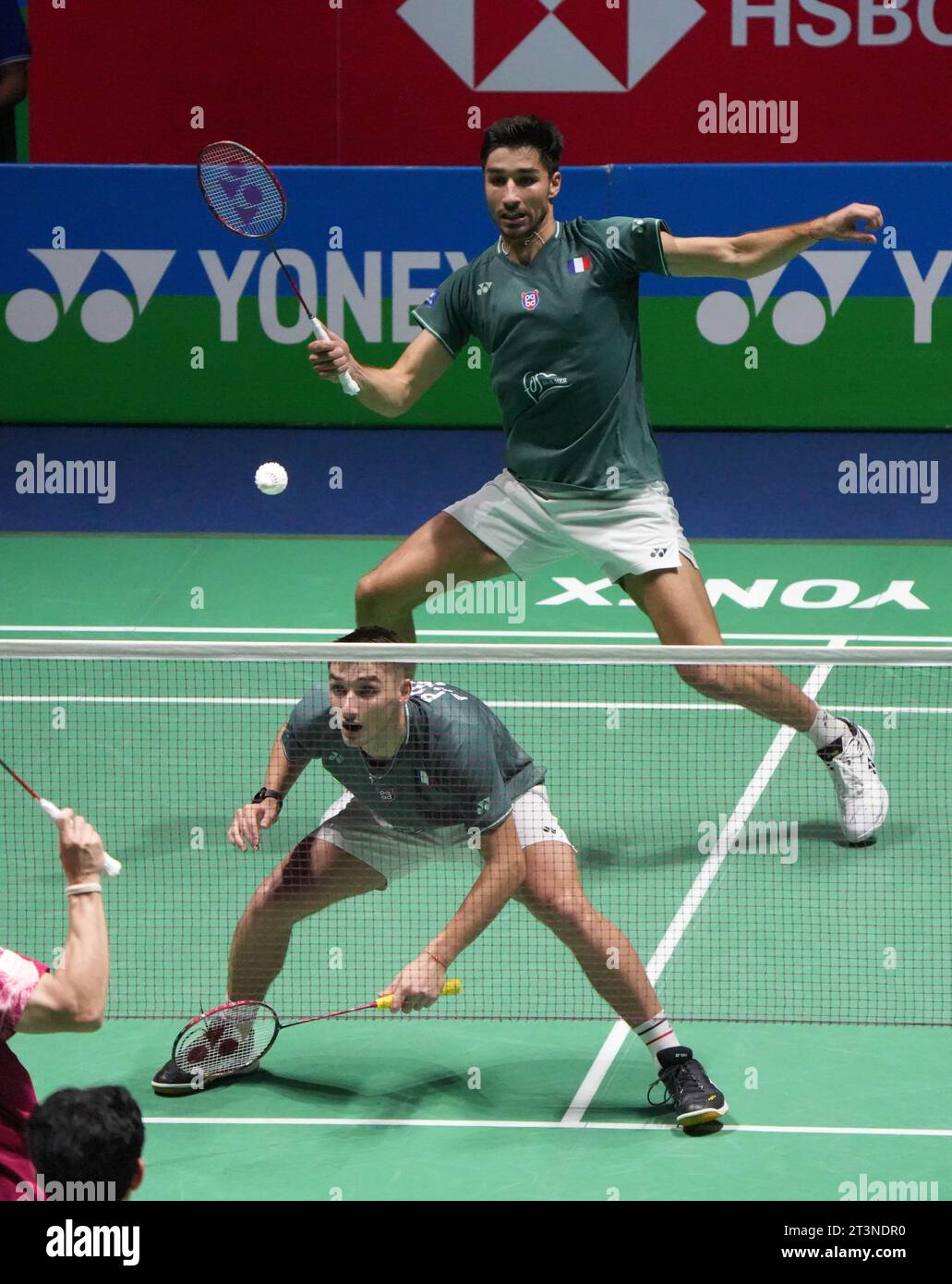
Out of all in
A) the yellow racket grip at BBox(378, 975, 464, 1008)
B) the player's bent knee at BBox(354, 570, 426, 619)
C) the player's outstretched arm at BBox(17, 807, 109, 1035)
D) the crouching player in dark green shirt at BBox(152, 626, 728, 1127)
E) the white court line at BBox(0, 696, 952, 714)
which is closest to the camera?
the player's outstretched arm at BBox(17, 807, 109, 1035)

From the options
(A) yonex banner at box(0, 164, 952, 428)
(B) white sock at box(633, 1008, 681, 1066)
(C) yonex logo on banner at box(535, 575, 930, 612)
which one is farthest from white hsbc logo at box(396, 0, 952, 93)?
(B) white sock at box(633, 1008, 681, 1066)

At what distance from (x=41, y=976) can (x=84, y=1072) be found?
6.39 feet

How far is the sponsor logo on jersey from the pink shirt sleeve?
3747mm

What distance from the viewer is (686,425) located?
39.1 feet

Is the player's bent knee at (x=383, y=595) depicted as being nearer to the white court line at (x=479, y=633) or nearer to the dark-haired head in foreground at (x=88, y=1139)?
the white court line at (x=479, y=633)

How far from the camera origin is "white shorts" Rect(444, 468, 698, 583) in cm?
728

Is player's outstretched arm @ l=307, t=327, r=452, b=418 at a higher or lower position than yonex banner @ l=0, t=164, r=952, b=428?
lower

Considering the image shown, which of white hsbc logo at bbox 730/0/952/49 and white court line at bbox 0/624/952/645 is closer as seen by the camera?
white court line at bbox 0/624/952/645

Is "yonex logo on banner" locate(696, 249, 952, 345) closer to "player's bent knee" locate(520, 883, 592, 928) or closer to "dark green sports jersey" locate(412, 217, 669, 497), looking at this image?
"dark green sports jersey" locate(412, 217, 669, 497)

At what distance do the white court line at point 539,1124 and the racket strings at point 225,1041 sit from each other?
7.5 inches

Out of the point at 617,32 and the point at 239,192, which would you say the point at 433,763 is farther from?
the point at 617,32

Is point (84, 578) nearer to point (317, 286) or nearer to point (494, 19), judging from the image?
point (317, 286)

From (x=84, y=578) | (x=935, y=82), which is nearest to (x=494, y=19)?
(x=935, y=82)
